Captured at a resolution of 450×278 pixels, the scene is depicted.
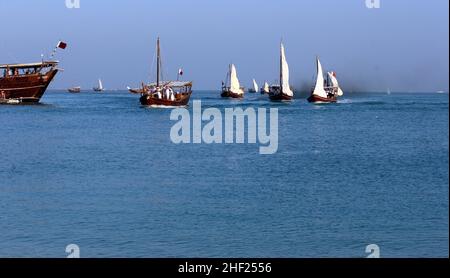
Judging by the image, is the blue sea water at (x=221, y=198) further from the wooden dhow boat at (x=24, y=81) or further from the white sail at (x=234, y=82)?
the white sail at (x=234, y=82)

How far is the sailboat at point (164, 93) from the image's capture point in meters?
95.9

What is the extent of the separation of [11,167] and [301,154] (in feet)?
53.5

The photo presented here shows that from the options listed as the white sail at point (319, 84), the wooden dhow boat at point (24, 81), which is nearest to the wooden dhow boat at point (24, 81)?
the wooden dhow boat at point (24, 81)

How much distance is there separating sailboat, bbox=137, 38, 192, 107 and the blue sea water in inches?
1493

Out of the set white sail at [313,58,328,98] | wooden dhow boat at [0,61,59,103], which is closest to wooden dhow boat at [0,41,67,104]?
wooden dhow boat at [0,61,59,103]

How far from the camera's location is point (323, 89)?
11531cm

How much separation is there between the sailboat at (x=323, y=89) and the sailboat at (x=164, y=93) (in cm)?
1837

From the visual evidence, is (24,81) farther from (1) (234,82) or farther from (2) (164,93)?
(1) (234,82)

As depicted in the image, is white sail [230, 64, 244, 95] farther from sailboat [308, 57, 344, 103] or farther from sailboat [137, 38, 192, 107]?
sailboat [137, 38, 192, 107]

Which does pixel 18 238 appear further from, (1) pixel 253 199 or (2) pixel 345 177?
(2) pixel 345 177

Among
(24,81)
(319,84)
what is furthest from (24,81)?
(319,84)

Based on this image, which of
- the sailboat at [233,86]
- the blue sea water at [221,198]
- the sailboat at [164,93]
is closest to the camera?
the blue sea water at [221,198]

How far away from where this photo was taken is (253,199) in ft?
97.3
